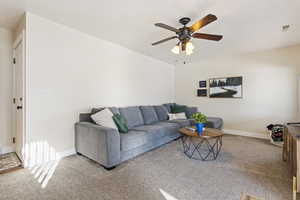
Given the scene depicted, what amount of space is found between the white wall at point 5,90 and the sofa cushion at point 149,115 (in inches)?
108

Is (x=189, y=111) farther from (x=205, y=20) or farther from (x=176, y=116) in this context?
(x=205, y=20)

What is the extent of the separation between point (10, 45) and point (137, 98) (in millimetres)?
2929

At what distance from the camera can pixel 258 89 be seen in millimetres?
4199

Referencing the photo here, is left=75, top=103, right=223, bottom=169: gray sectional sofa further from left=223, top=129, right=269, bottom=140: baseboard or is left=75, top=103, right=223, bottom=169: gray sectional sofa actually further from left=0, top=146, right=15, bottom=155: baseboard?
left=0, top=146, right=15, bottom=155: baseboard

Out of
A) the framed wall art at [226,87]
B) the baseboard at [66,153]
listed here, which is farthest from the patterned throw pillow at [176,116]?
the baseboard at [66,153]

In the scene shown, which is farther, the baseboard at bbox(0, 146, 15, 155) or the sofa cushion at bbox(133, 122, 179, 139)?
the sofa cushion at bbox(133, 122, 179, 139)

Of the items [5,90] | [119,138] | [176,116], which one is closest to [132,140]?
[119,138]

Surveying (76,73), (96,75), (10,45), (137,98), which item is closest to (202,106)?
(137,98)

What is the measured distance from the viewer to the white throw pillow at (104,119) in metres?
2.67

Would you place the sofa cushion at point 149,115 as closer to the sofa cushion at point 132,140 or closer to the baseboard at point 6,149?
the sofa cushion at point 132,140

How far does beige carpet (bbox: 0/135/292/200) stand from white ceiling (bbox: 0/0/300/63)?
7.78 ft

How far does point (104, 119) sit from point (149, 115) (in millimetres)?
1552

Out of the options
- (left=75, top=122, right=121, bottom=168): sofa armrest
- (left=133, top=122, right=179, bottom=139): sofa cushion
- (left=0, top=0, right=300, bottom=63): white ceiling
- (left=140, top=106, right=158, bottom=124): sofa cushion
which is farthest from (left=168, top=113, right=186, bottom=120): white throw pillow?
(left=75, top=122, right=121, bottom=168): sofa armrest

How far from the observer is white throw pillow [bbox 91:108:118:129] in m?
2.67
